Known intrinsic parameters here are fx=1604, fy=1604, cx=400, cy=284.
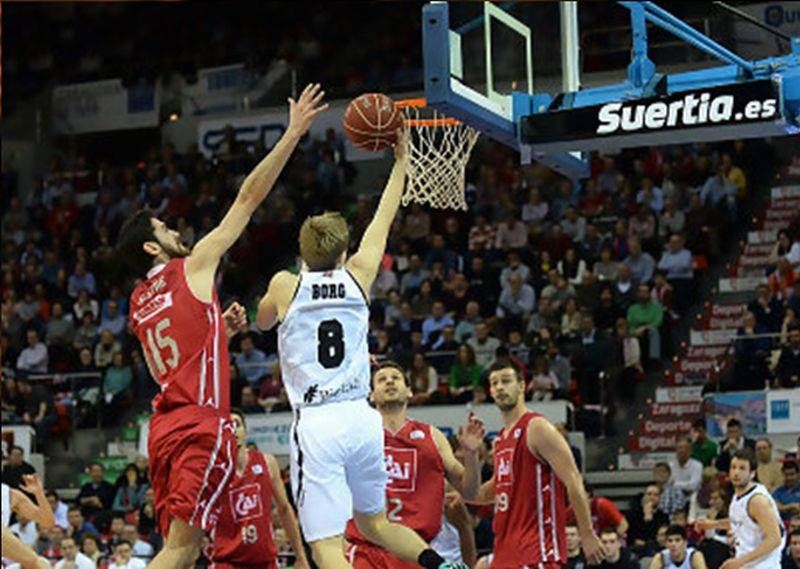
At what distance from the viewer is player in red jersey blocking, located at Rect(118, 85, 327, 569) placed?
710cm

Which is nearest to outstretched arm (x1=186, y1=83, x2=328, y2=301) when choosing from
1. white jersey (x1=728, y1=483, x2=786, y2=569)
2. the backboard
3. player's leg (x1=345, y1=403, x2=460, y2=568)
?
player's leg (x1=345, y1=403, x2=460, y2=568)

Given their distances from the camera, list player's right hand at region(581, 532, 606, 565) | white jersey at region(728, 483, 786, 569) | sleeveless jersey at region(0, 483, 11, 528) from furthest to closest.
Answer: white jersey at region(728, 483, 786, 569) < sleeveless jersey at region(0, 483, 11, 528) < player's right hand at region(581, 532, 606, 565)

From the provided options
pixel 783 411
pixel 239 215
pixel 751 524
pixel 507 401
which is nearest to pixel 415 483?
pixel 507 401

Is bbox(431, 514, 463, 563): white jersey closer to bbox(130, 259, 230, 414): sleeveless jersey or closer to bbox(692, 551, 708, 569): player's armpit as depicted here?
bbox(130, 259, 230, 414): sleeveless jersey

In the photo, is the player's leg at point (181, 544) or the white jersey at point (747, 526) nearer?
the player's leg at point (181, 544)

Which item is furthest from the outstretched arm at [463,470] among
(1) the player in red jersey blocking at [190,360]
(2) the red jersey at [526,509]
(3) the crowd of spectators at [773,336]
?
(3) the crowd of spectators at [773,336]

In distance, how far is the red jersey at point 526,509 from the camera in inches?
335

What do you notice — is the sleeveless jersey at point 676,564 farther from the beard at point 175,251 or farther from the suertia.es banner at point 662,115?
the beard at point 175,251

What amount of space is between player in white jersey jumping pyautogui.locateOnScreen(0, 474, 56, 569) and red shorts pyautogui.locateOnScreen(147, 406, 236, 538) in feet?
6.90

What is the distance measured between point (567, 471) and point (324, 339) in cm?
176

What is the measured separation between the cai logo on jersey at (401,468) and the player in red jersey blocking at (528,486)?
1.74 ft

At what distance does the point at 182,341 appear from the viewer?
7.24 metres

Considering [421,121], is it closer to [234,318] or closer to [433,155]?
[433,155]

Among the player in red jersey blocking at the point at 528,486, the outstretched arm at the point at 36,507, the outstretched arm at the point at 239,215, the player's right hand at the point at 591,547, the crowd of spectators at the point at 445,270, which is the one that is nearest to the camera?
the outstretched arm at the point at 239,215
